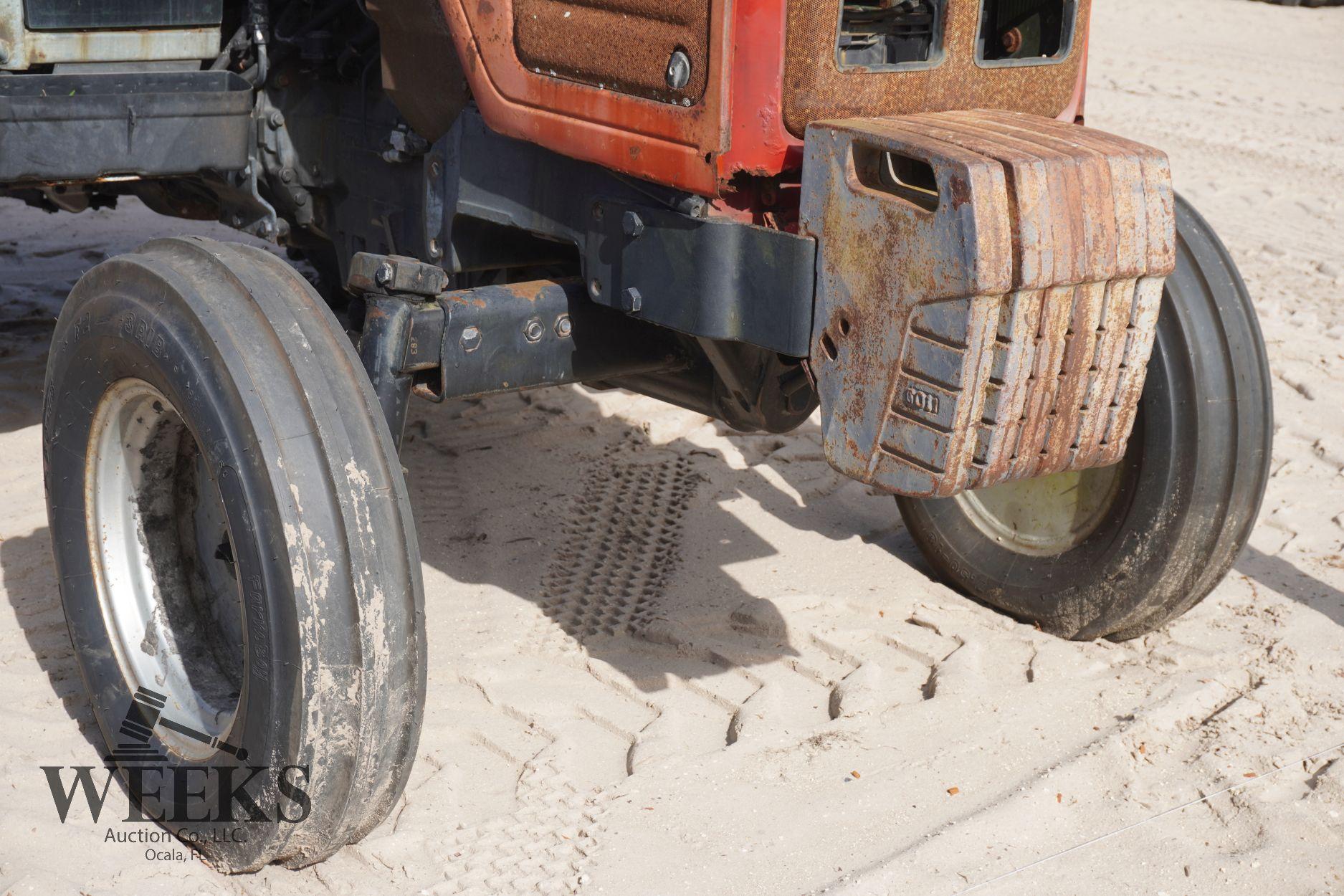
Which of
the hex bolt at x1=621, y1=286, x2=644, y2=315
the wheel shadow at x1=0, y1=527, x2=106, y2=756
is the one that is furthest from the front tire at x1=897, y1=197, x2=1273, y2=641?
the wheel shadow at x1=0, y1=527, x2=106, y2=756

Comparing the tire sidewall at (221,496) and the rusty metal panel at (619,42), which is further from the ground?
the rusty metal panel at (619,42)

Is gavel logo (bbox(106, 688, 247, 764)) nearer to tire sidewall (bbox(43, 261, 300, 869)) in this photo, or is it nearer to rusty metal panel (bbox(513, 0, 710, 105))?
tire sidewall (bbox(43, 261, 300, 869))

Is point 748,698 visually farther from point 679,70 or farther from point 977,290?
point 679,70

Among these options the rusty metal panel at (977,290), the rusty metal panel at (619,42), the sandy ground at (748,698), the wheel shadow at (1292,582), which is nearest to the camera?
the rusty metal panel at (977,290)

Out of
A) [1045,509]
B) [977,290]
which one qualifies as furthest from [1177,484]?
[977,290]

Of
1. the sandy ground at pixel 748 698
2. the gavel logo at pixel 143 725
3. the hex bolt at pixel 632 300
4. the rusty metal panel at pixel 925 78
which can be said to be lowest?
the sandy ground at pixel 748 698

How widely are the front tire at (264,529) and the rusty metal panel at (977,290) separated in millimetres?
754

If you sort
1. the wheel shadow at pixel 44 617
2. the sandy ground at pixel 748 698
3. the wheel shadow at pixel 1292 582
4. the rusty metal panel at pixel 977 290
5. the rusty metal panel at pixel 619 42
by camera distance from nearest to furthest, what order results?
1. the rusty metal panel at pixel 977 290
2. the rusty metal panel at pixel 619 42
3. the sandy ground at pixel 748 698
4. the wheel shadow at pixel 44 617
5. the wheel shadow at pixel 1292 582

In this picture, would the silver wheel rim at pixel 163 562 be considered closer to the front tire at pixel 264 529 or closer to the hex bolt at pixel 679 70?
the front tire at pixel 264 529

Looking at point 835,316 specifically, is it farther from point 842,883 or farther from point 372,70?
point 372,70

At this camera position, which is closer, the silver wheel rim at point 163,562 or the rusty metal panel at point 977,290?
the rusty metal panel at point 977,290

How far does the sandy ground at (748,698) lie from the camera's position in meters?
2.36

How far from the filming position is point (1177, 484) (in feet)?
9.30

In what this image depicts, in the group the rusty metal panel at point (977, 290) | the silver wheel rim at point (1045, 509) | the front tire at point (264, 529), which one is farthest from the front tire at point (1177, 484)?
the front tire at point (264, 529)
